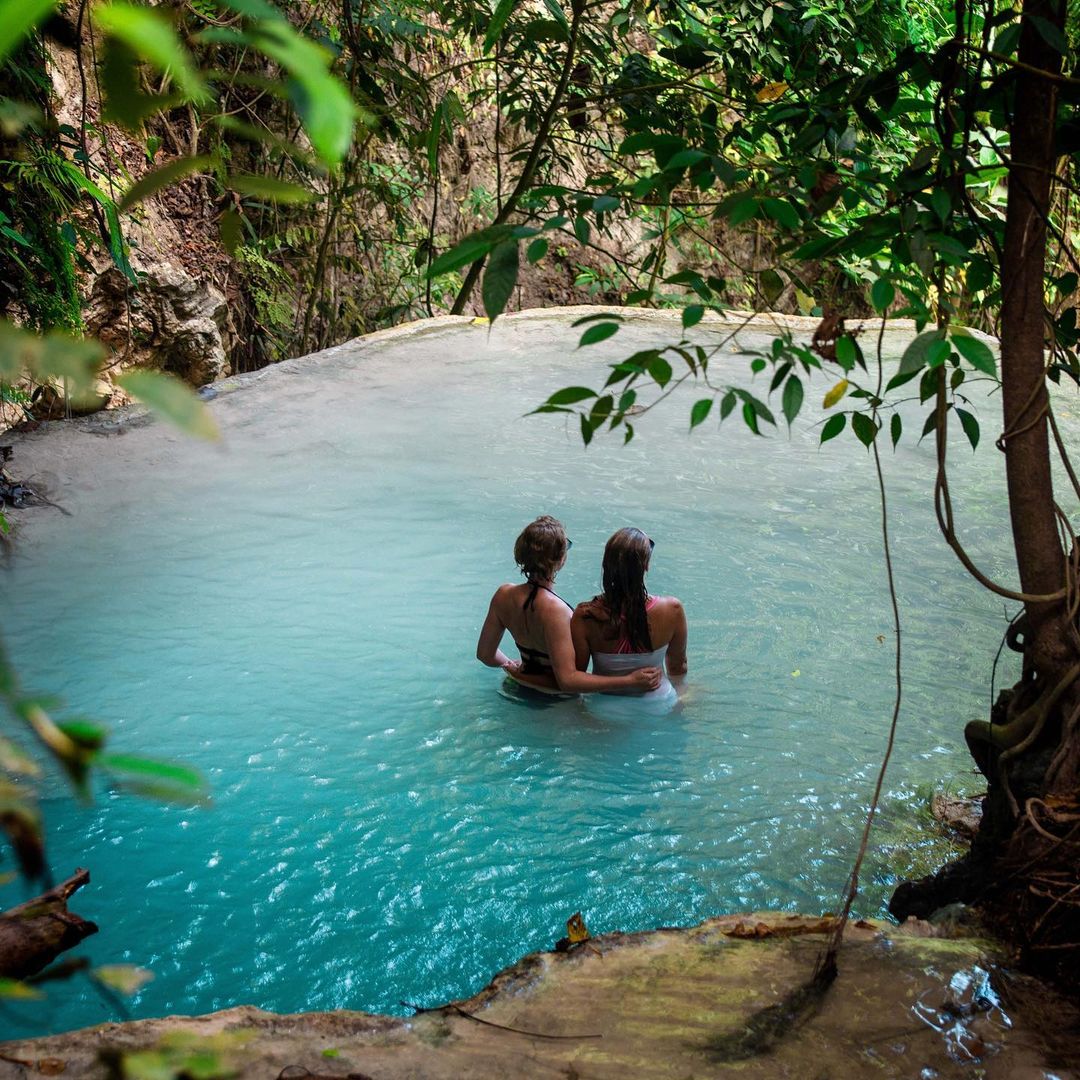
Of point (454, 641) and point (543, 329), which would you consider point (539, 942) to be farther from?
point (543, 329)

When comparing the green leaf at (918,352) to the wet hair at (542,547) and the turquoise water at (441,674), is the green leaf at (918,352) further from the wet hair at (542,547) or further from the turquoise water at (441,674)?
the wet hair at (542,547)

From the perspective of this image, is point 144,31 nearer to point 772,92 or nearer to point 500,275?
point 500,275

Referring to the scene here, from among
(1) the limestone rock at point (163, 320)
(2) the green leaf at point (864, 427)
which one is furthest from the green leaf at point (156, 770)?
(1) the limestone rock at point (163, 320)

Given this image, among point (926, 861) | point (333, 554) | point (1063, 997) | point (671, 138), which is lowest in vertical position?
point (926, 861)

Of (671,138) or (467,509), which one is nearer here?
(671,138)

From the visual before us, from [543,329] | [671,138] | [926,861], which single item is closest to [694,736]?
[926,861]

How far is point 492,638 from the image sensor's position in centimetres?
438

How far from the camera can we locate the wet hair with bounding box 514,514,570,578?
409cm

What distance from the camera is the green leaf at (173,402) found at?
0.37 meters

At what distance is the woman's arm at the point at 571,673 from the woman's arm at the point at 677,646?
0.54 ft

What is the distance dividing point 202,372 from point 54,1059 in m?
6.53

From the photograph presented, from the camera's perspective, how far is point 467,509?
618 cm

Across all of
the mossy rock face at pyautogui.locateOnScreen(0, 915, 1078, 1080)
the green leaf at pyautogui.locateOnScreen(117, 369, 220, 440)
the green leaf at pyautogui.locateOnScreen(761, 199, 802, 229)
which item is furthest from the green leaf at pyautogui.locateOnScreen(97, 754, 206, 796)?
the green leaf at pyautogui.locateOnScreen(761, 199, 802, 229)

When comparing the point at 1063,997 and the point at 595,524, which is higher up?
the point at 595,524
